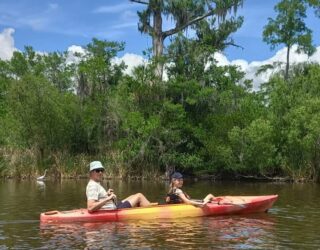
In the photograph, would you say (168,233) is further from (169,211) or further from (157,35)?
(157,35)

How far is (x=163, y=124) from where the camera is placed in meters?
34.9

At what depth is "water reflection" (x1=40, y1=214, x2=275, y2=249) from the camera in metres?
11.7

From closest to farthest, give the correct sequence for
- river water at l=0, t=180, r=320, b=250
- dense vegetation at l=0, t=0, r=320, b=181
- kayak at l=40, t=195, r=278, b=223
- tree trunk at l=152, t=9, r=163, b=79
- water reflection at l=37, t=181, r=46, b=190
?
river water at l=0, t=180, r=320, b=250
kayak at l=40, t=195, r=278, b=223
water reflection at l=37, t=181, r=46, b=190
dense vegetation at l=0, t=0, r=320, b=181
tree trunk at l=152, t=9, r=163, b=79

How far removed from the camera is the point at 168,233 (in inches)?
512

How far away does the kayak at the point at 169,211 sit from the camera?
14.6m

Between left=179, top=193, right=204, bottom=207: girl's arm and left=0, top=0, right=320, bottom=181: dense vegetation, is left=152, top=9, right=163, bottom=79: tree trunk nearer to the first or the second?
left=0, top=0, right=320, bottom=181: dense vegetation

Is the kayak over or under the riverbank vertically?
under

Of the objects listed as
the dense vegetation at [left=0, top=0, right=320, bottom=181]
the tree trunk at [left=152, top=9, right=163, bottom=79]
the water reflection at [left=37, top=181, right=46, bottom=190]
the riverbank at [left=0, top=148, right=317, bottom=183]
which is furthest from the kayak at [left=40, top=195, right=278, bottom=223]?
the tree trunk at [left=152, top=9, right=163, bottom=79]

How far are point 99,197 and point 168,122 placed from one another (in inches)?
806

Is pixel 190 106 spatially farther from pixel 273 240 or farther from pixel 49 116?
pixel 273 240

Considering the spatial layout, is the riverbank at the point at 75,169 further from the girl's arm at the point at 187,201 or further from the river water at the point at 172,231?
the girl's arm at the point at 187,201

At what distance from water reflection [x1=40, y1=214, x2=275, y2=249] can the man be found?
0.52m

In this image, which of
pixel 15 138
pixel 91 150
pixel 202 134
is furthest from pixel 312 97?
pixel 15 138

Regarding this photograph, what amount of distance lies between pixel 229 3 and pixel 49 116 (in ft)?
45.8
